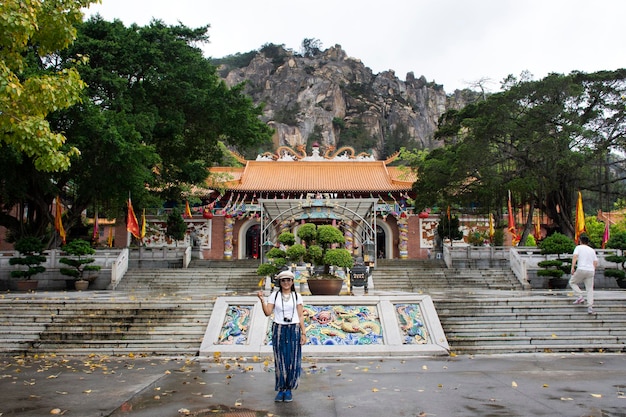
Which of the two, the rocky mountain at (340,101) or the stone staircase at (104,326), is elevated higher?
the rocky mountain at (340,101)

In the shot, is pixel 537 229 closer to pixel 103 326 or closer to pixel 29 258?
pixel 29 258

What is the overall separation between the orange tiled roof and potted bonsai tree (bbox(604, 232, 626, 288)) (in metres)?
10.1

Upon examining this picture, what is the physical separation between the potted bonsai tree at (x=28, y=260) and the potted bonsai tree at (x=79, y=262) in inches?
26.6

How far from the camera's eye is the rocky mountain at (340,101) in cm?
6744

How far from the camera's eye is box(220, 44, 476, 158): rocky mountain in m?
67.4

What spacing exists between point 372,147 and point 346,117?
20.5 feet

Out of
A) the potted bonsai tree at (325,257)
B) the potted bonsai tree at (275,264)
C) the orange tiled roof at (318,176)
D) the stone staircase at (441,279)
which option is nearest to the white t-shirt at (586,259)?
the potted bonsai tree at (325,257)

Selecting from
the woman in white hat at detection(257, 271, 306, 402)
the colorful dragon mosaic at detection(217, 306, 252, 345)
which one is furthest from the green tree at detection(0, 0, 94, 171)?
the woman in white hat at detection(257, 271, 306, 402)

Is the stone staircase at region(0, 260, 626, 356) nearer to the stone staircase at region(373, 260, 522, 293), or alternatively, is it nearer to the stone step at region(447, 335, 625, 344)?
the stone step at region(447, 335, 625, 344)

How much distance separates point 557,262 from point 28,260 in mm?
15442

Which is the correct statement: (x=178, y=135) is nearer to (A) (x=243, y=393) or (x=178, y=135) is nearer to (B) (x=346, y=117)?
(A) (x=243, y=393)

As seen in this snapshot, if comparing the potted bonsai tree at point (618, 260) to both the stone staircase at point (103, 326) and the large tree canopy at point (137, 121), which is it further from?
the stone staircase at point (103, 326)

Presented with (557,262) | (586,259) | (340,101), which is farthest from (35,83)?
(340,101)

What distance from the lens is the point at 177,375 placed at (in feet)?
21.3
